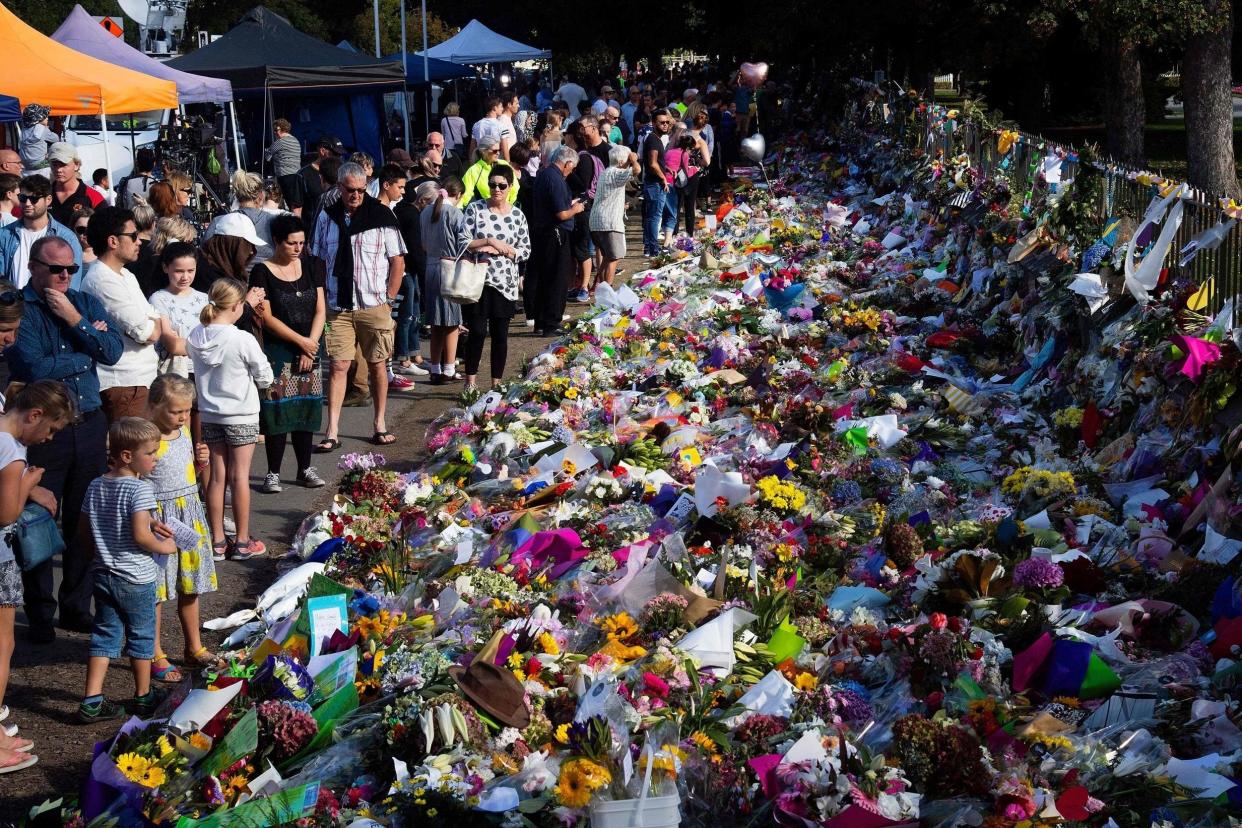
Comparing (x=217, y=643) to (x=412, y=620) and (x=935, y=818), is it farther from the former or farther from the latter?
(x=935, y=818)

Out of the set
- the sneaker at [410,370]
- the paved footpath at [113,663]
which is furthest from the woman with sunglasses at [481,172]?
the paved footpath at [113,663]

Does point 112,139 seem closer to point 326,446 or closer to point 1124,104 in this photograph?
point 326,446

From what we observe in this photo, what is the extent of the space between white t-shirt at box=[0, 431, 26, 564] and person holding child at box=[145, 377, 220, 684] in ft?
2.10

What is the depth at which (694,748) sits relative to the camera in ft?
15.4

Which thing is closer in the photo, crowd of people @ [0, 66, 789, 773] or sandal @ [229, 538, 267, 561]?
crowd of people @ [0, 66, 789, 773]

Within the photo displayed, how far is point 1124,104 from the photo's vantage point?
85.8 feet

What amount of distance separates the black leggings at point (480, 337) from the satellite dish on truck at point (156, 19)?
63.6 ft

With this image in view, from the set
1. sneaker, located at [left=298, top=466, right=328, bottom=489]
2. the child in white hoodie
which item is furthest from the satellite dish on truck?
the child in white hoodie

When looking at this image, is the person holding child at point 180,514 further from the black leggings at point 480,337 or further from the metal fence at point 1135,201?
the metal fence at point 1135,201

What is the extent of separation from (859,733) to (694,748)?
0.64 m

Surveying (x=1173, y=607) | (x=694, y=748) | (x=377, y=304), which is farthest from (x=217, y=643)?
(x=1173, y=607)

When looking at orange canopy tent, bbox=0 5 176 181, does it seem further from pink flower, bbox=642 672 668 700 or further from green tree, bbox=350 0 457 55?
green tree, bbox=350 0 457 55

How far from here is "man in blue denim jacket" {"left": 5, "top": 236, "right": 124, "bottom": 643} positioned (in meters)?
6.57

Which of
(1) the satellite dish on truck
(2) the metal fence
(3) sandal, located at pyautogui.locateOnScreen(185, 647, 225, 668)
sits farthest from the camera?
(1) the satellite dish on truck
